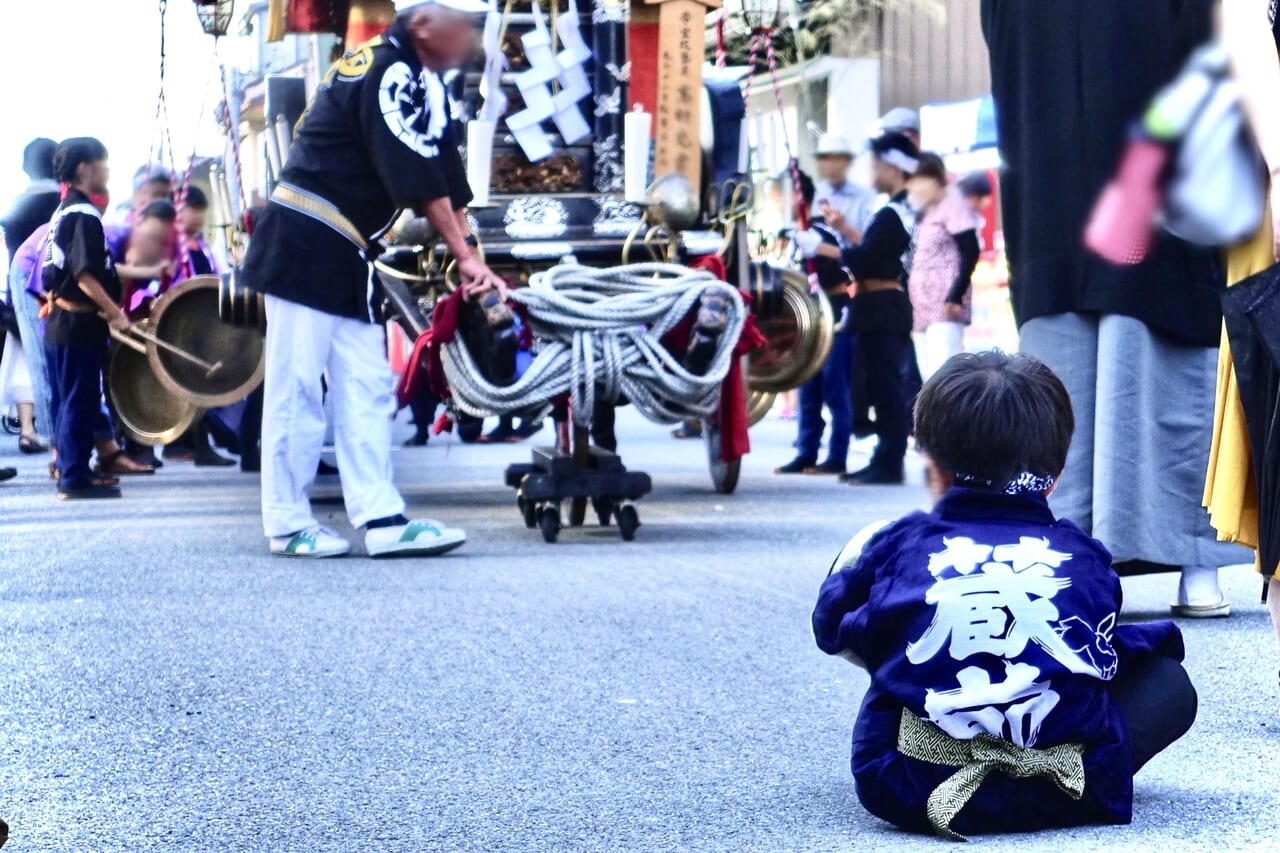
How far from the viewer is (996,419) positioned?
3053mm

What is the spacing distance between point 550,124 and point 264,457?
308 centimetres

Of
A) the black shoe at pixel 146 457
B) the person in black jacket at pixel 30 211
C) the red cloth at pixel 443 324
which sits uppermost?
the person in black jacket at pixel 30 211

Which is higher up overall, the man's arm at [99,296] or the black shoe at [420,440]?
the man's arm at [99,296]

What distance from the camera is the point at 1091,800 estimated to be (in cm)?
320

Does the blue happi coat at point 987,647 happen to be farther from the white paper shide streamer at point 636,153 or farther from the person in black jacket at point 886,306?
the person in black jacket at point 886,306

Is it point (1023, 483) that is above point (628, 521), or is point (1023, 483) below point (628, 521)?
above

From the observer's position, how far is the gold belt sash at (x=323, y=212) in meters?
7.09

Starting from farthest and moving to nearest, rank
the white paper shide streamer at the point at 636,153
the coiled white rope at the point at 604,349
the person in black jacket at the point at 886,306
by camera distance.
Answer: the person in black jacket at the point at 886,306, the white paper shide streamer at the point at 636,153, the coiled white rope at the point at 604,349

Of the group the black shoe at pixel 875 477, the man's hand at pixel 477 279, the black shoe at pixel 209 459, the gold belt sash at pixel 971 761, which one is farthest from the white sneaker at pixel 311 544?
the black shoe at pixel 209 459

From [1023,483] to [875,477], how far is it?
7517 millimetres

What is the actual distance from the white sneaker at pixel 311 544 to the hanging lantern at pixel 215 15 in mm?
2861

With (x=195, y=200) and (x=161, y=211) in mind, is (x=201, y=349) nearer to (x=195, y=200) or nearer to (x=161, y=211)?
(x=161, y=211)

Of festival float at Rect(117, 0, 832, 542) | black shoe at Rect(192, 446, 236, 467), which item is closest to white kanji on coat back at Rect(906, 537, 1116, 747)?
festival float at Rect(117, 0, 832, 542)

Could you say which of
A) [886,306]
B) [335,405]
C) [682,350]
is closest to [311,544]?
[335,405]
